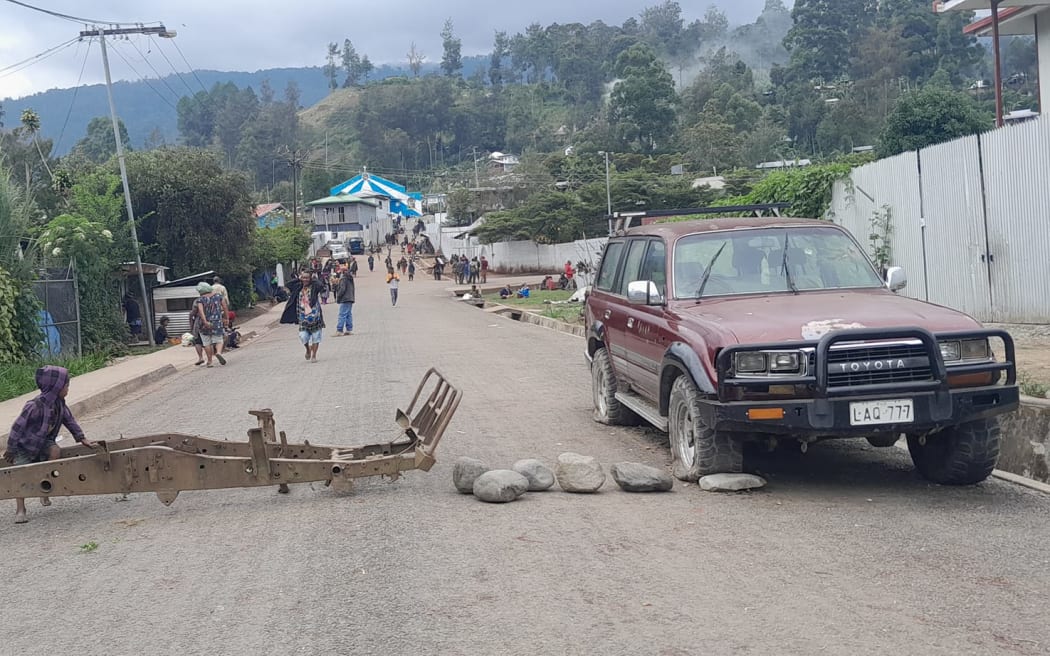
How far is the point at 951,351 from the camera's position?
6.54 metres

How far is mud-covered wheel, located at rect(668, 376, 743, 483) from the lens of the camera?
6.96 m

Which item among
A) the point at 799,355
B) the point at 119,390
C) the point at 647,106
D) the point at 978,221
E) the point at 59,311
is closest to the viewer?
the point at 799,355

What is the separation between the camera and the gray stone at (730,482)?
6945 millimetres

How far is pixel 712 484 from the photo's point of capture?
696 centimetres

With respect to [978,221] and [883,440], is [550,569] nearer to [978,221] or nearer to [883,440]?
[883,440]

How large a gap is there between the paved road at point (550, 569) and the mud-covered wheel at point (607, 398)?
3.23 feet

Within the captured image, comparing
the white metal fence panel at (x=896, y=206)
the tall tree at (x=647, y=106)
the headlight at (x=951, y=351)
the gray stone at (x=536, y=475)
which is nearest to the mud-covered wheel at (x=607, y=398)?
the gray stone at (x=536, y=475)

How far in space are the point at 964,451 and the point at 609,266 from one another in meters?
4.40

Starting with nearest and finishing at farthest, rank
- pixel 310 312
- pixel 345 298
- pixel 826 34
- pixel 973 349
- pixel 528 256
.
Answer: pixel 973 349 < pixel 310 312 < pixel 345 298 < pixel 528 256 < pixel 826 34

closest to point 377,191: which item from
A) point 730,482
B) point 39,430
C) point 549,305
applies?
point 549,305

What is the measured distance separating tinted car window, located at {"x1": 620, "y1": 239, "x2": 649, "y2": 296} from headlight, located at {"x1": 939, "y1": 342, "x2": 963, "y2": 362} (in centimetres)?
310

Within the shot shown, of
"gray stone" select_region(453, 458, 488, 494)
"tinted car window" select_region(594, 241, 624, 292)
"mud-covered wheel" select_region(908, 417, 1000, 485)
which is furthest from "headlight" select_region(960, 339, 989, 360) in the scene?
"tinted car window" select_region(594, 241, 624, 292)

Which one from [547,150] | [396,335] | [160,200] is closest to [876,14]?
[547,150]

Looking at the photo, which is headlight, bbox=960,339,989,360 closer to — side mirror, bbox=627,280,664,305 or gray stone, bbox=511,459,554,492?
side mirror, bbox=627,280,664,305
